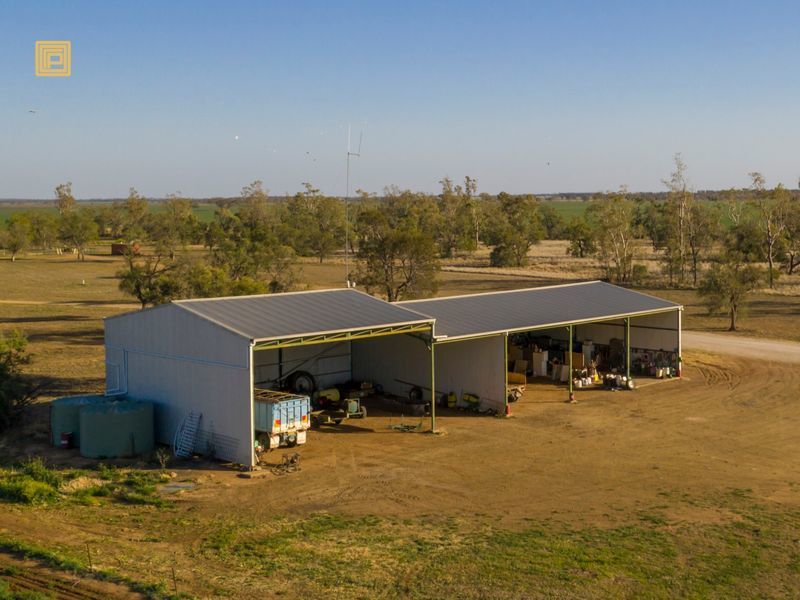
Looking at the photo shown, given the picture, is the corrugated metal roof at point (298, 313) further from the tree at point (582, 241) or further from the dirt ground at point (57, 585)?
the tree at point (582, 241)

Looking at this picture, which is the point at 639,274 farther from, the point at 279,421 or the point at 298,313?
the point at 279,421

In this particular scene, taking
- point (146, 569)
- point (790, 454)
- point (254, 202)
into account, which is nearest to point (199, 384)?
point (146, 569)

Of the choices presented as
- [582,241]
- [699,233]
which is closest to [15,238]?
[582,241]

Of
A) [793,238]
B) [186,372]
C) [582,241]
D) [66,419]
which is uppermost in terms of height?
[793,238]

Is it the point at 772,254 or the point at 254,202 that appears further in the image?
the point at 254,202

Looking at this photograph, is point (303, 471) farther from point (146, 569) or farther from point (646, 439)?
point (646, 439)

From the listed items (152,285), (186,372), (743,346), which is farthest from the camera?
(152,285)

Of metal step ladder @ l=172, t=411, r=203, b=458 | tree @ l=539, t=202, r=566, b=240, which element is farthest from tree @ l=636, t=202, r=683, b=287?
metal step ladder @ l=172, t=411, r=203, b=458
